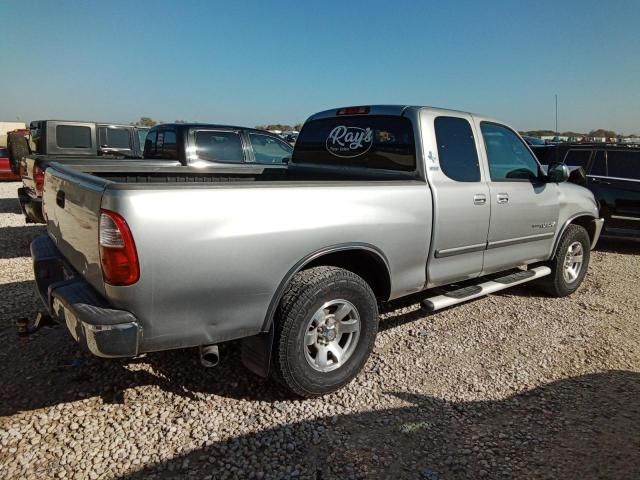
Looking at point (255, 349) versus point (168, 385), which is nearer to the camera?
point (255, 349)

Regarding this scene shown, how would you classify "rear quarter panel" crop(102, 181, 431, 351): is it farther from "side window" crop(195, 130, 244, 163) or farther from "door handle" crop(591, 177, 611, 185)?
"door handle" crop(591, 177, 611, 185)

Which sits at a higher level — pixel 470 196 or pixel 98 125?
pixel 98 125

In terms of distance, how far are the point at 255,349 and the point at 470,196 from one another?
2.13 meters

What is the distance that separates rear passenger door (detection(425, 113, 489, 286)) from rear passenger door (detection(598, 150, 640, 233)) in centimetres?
494

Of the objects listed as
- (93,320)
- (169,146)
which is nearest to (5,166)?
(169,146)

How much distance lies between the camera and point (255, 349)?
2.71m

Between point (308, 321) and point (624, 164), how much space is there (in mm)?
7319

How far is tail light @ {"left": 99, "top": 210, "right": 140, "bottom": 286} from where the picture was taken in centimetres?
207

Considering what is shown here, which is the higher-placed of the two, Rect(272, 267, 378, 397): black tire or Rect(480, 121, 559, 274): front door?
Rect(480, 121, 559, 274): front door

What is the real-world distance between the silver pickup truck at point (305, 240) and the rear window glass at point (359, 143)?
1 centimetres

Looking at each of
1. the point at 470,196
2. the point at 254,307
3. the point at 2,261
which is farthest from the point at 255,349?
the point at 2,261

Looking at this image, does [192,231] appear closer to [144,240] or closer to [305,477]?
[144,240]

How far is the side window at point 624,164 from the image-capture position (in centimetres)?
742

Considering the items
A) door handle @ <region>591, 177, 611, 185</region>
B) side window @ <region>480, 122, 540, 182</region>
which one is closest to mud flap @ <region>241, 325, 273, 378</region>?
side window @ <region>480, 122, 540, 182</region>
